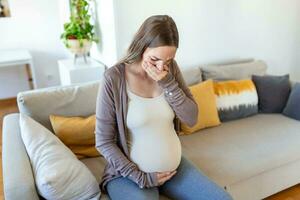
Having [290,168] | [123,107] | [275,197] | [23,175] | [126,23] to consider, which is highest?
[126,23]

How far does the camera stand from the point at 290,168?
1979 millimetres

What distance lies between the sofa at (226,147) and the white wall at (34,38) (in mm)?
2421

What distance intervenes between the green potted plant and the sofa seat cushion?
1214mm

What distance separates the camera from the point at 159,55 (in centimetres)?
128

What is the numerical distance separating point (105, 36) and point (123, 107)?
143 centimetres

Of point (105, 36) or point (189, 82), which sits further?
point (105, 36)

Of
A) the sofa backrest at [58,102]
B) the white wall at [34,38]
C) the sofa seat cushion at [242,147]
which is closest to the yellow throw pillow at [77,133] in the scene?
the sofa backrest at [58,102]

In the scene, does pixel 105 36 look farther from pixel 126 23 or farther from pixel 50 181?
pixel 50 181

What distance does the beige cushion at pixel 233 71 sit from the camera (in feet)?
8.13

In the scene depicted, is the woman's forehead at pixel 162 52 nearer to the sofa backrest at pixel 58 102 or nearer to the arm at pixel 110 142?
the arm at pixel 110 142

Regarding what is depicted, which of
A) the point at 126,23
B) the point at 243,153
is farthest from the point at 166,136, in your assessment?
the point at 126,23

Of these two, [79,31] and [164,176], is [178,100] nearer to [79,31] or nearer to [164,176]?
[164,176]

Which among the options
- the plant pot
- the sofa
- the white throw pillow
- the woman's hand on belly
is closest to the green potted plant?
the plant pot

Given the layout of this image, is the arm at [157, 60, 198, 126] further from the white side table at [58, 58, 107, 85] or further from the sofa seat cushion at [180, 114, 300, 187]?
the white side table at [58, 58, 107, 85]
